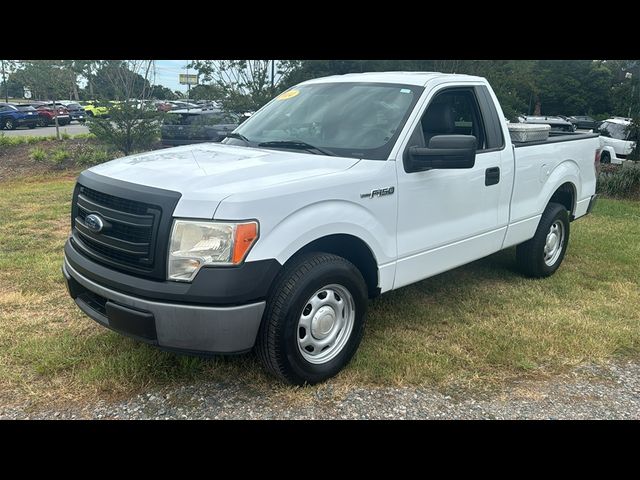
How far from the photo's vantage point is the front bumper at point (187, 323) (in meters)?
3.01

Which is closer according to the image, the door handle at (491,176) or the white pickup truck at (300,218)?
the white pickup truck at (300,218)

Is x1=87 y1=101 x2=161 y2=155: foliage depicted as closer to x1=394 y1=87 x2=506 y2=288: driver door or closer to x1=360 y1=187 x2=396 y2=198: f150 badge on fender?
x1=394 y1=87 x2=506 y2=288: driver door

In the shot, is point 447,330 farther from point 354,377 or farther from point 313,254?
point 313,254

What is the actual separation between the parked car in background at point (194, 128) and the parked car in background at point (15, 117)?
76.5 feet

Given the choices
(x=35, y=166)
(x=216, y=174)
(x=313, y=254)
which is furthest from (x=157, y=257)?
(x=35, y=166)

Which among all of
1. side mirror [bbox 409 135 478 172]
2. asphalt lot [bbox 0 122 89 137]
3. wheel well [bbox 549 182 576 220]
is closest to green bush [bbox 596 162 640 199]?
wheel well [bbox 549 182 576 220]

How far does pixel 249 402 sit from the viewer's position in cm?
343

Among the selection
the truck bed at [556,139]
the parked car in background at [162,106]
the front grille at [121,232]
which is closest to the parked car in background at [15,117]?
the parked car in background at [162,106]

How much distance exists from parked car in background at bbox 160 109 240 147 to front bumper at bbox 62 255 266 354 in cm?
1104

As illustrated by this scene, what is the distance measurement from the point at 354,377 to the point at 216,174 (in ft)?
5.32

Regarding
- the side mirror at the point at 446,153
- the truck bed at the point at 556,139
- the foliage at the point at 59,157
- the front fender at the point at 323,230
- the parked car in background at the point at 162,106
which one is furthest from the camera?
the foliage at the point at 59,157

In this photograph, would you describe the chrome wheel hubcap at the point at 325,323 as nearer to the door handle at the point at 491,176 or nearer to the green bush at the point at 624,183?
the door handle at the point at 491,176

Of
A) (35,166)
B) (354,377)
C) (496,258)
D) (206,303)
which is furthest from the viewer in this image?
(35,166)

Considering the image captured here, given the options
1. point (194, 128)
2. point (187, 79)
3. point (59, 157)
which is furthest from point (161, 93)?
point (59, 157)
